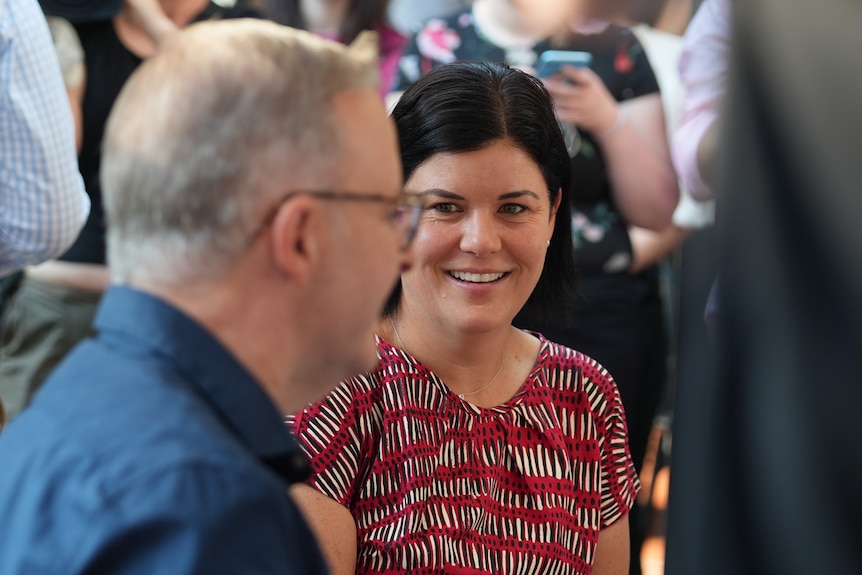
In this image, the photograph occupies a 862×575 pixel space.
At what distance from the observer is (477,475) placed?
6.58 feet

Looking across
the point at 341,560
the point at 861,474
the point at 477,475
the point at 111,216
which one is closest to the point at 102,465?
the point at 111,216

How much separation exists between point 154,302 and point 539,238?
3.64ft

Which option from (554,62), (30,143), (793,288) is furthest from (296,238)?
(554,62)

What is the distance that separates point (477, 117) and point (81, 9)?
1.49 m

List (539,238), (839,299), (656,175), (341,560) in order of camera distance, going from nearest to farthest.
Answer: (839,299)
(341,560)
(539,238)
(656,175)

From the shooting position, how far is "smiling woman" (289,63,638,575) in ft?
6.25

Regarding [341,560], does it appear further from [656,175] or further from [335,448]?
[656,175]

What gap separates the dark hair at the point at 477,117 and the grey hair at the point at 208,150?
33.6 inches

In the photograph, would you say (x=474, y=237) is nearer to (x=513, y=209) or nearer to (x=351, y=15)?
(x=513, y=209)

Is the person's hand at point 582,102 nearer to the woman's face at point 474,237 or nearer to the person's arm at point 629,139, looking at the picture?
the person's arm at point 629,139

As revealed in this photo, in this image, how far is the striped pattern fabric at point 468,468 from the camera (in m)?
1.89

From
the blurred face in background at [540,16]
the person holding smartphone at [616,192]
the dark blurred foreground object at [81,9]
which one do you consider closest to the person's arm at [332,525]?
the person holding smartphone at [616,192]

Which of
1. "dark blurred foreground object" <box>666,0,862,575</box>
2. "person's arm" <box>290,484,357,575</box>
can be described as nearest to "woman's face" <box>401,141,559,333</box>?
"person's arm" <box>290,484,357,575</box>

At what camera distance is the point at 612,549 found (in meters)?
2.17
